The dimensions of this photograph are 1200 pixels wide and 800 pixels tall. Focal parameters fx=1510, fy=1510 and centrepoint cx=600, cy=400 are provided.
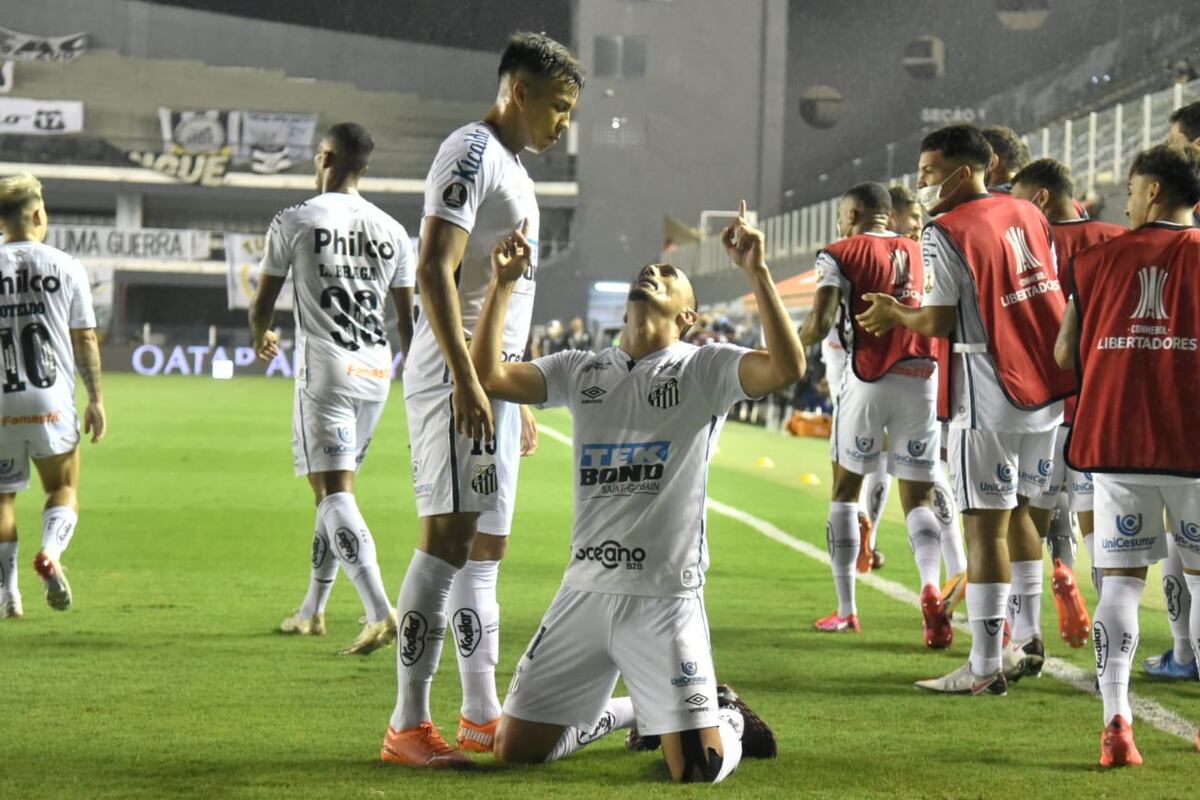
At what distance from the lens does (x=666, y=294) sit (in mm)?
4332

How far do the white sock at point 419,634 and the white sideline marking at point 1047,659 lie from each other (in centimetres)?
240

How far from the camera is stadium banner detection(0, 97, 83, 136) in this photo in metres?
52.1

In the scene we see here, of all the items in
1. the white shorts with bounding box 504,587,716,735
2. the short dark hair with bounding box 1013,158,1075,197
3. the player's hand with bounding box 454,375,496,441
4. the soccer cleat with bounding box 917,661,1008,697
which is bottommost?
the soccer cleat with bounding box 917,661,1008,697

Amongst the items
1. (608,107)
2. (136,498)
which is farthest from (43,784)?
(608,107)

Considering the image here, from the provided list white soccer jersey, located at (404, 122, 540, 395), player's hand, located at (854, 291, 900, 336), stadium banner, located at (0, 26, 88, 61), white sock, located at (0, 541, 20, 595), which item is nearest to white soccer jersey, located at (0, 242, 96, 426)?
white sock, located at (0, 541, 20, 595)

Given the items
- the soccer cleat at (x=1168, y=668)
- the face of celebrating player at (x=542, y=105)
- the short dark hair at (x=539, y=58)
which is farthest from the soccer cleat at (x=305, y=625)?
the soccer cleat at (x=1168, y=668)

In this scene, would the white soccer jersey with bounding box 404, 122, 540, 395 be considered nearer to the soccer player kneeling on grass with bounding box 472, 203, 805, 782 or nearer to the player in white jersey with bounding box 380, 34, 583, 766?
the player in white jersey with bounding box 380, 34, 583, 766

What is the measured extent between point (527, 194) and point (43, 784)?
211 cm

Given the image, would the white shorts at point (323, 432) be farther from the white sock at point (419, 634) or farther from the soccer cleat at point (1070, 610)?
the soccer cleat at point (1070, 610)

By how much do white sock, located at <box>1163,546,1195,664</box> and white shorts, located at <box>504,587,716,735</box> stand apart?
2.49m

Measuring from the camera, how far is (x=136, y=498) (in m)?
12.3

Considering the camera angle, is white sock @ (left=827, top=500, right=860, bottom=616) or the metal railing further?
the metal railing

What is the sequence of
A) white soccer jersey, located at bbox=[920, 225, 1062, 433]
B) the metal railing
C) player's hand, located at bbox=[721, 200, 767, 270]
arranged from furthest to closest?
the metal railing < white soccer jersey, located at bbox=[920, 225, 1062, 433] < player's hand, located at bbox=[721, 200, 767, 270]

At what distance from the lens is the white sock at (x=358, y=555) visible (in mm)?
5965
